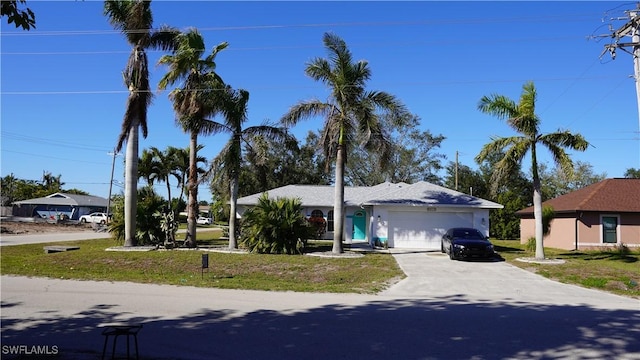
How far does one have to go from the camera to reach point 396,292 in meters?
13.0

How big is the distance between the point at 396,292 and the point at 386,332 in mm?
5333

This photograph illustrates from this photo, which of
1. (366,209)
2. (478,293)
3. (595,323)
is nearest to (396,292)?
(478,293)

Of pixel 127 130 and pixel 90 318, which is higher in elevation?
pixel 127 130

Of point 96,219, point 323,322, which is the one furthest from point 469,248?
point 96,219

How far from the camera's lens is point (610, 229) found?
28.6 m

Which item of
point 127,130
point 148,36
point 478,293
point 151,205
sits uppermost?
point 148,36

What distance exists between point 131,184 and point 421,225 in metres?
15.3

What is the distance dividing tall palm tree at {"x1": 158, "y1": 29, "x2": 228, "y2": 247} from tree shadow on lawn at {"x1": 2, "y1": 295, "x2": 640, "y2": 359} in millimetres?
14322

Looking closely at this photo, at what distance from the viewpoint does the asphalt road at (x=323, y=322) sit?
266 inches

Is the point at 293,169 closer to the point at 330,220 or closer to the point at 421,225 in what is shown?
the point at 330,220

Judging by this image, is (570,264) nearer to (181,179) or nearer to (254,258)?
(254,258)

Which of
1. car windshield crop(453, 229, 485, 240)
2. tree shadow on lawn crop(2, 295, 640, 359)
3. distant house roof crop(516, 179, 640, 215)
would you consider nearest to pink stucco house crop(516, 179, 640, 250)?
distant house roof crop(516, 179, 640, 215)

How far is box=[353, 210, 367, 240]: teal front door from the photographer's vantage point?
108ft

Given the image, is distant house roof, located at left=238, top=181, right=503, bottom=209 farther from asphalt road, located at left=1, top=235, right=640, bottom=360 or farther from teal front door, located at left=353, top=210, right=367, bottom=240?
asphalt road, located at left=1, top=235, right=640, bottom=360
